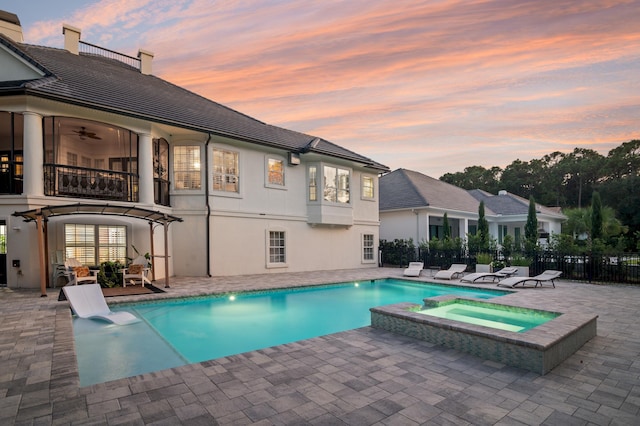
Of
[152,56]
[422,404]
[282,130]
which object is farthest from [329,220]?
[422,404]

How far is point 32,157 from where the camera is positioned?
34.9 ft

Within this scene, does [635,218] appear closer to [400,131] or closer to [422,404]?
[400,131]

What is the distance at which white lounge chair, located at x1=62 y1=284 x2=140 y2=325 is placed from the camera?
25.5 feet

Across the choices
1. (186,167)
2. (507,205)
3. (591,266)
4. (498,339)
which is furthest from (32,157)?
(507,205)

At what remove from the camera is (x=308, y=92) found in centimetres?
1725

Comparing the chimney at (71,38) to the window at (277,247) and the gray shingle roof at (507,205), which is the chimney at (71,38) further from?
the gray shingle roof at (507,205)

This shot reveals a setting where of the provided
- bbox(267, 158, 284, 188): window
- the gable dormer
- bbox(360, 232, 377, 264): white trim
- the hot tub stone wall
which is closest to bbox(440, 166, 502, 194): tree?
bbox(360, 232, 377, 264): white trim

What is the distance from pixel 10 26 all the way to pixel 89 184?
8.71m

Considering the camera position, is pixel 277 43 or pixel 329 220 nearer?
pixel 277 43

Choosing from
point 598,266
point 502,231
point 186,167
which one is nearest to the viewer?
point 598,266

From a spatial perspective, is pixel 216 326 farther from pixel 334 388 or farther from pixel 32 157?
pixel 32 157

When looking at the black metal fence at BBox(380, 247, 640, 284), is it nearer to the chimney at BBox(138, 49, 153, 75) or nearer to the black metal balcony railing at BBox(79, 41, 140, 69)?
the chimney at BBox(138, 49, 153, 75)

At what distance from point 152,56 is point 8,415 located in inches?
756

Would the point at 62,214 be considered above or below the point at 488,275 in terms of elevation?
above
